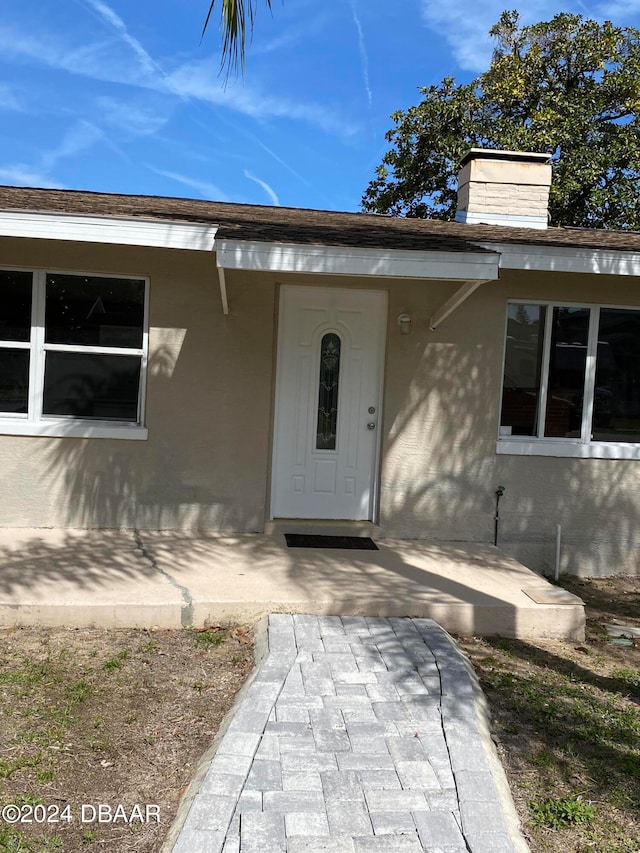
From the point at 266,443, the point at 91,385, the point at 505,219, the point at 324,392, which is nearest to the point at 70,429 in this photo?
the point at 91,385

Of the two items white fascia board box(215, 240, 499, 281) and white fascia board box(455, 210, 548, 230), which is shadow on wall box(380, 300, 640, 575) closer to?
white fascia board box(215, 240, 499, 281)

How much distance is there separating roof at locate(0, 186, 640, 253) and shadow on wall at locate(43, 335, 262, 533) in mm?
1467

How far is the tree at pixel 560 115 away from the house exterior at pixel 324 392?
10874 mm

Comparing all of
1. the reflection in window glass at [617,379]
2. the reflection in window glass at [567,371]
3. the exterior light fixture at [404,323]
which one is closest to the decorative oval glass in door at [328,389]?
the exterior light fixture at [404,323]

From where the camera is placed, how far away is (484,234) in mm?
7777

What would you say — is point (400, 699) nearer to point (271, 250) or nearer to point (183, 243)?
point (271, 250)

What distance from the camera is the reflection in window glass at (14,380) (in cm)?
707

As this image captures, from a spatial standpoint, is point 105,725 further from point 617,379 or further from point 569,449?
point 617,379

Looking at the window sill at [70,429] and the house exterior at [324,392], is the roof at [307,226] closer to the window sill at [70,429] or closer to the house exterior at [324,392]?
the house exterior at [324,392]

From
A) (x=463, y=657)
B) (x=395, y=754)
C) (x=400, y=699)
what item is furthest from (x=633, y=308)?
(x=395, y=754)

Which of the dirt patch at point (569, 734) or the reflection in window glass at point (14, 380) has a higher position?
the reflection in window glass at point (14, 380)

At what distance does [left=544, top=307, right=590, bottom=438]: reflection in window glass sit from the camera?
755 centimetres

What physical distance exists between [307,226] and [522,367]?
8.34ft

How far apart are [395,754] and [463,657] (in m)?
1.36
